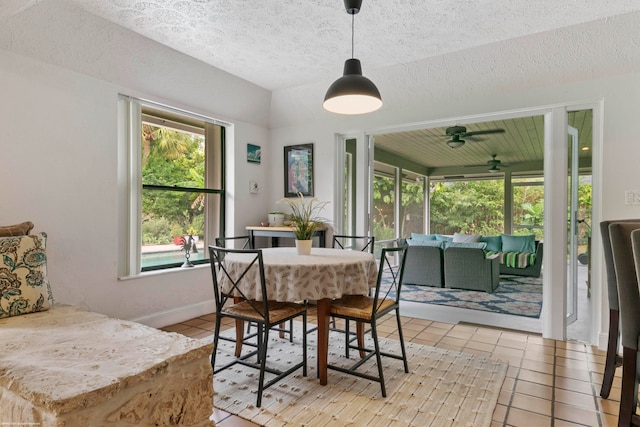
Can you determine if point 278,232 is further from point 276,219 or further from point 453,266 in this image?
point 453,266

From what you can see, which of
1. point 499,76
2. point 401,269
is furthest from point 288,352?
point 499,76

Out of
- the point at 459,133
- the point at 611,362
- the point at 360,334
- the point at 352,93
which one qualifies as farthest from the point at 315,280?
the point at 459,133

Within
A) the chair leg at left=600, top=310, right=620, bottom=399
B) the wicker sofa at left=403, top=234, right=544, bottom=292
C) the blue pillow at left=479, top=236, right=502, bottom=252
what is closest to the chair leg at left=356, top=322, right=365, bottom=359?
the chair leg at left=600, top=310, right=620, bottom=399

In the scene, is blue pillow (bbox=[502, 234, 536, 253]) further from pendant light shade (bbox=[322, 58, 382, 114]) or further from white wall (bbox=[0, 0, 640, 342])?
pendant light shade (bbox=[322, 58, 382, 114])

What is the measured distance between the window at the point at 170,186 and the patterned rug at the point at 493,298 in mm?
2672

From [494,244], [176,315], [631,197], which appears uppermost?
[631,197]

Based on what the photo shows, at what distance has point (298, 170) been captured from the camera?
14.8 ft

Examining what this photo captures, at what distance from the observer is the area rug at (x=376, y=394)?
194 cm

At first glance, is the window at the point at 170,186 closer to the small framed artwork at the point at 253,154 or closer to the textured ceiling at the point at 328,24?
the small framed artwork at the point at 253,154

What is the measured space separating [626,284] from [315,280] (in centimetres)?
159

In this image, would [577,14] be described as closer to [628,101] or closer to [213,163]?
[628,101]

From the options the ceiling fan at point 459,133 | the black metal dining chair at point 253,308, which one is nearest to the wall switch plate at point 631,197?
the ceiling fan at point 459,133

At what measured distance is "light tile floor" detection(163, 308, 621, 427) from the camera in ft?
6.45

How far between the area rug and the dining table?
0.22 meters
